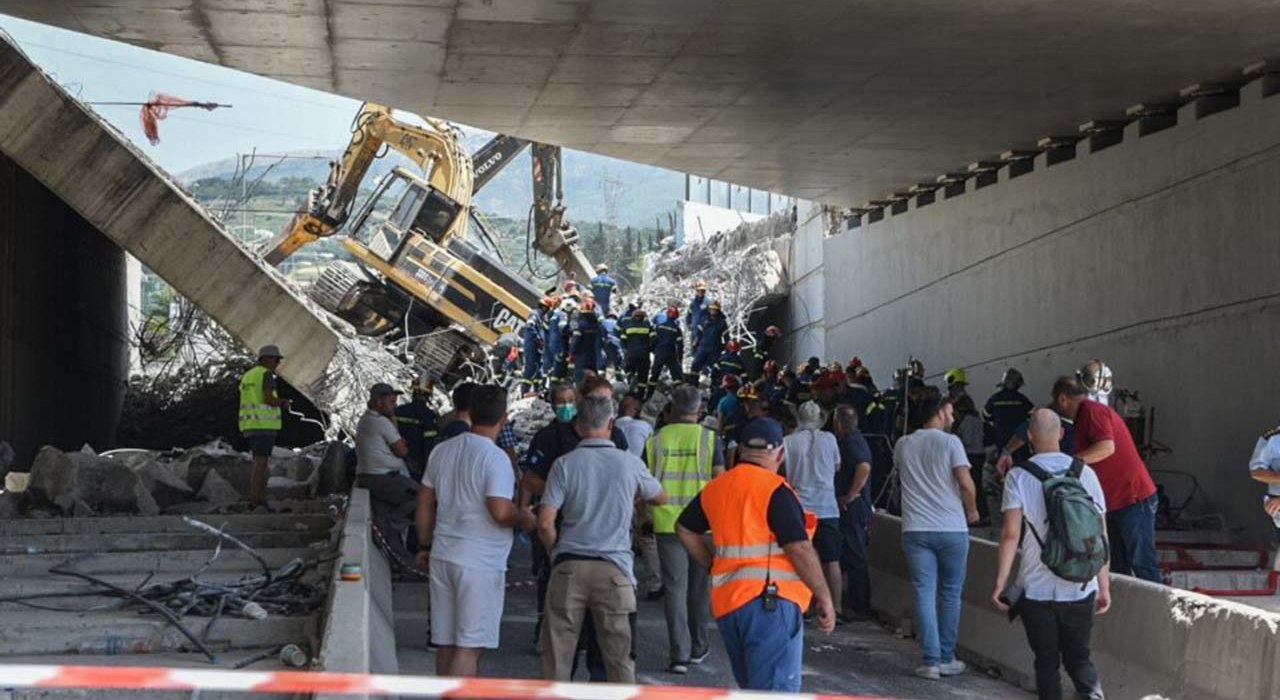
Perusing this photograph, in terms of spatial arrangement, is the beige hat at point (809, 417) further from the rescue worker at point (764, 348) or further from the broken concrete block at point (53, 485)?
the rescue worker at point (764, 348)

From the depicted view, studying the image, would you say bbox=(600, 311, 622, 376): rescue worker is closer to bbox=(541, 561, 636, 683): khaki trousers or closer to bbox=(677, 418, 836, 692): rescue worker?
bbox=(541, 561, 636, 683): khaki trousers

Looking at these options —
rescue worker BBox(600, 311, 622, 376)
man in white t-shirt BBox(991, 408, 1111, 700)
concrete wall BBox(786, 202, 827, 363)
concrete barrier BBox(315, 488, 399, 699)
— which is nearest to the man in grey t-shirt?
concrete barrier BBox(315, 488, 399, 699)

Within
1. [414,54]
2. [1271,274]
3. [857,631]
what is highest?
[414,54]

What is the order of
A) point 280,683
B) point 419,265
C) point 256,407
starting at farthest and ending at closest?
point 419,265 < point 256,407 < point 280,683

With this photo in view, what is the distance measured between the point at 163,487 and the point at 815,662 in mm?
9702

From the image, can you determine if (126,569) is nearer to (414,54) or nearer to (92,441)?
(414,54)

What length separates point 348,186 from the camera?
124ft

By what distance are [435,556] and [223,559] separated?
5.73 m

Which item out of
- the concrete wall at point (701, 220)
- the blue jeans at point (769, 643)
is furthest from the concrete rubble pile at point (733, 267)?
the blue jeans at point (769, 643)

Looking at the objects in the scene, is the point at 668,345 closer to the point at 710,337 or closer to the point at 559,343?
the point at 710,337

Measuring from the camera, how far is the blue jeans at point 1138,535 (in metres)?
11.2

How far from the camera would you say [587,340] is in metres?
28.3

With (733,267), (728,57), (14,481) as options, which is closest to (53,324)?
(14,481)

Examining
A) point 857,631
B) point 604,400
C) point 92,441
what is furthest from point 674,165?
point 604,400
